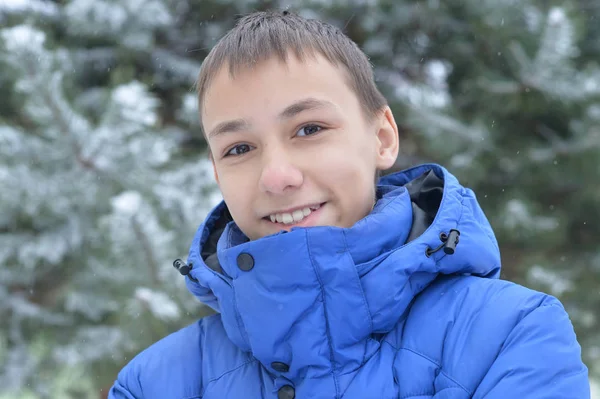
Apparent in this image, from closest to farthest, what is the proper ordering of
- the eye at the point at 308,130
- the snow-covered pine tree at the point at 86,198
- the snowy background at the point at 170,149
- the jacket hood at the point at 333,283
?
the jacket hood at the point at 333,283
the eye at the point at 308,130
the snow-covered pine tree at the point at 86,198
the snowy background at the point at 170,149

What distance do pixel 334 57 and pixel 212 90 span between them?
0.28 metres

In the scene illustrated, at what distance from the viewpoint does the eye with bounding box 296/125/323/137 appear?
128cm

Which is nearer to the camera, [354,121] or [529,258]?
[354,121]

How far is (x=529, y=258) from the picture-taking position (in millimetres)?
3168

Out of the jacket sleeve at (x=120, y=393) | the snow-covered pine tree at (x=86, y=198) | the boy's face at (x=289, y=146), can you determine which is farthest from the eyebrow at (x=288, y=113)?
the snow-covered pine tree at (x=86, y=198)

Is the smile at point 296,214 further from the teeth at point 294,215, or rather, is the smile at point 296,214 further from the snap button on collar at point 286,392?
the snap button on collar at point 286,392

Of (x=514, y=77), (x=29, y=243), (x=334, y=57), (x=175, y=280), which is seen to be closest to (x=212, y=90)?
(x=334, y=57)

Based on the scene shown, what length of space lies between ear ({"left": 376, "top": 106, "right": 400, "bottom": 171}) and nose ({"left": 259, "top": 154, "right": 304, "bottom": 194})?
11.4 inches

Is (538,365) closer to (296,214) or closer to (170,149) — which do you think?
(296,214)

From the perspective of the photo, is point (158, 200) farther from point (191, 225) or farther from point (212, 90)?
point (212, 90)

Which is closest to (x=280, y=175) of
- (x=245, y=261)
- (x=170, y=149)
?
(x=245, y=261)

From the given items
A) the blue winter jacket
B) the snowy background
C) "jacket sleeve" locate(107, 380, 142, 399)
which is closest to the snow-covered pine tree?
the snowy background

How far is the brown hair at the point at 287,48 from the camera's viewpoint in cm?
132

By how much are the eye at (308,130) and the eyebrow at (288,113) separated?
37 millimetres
